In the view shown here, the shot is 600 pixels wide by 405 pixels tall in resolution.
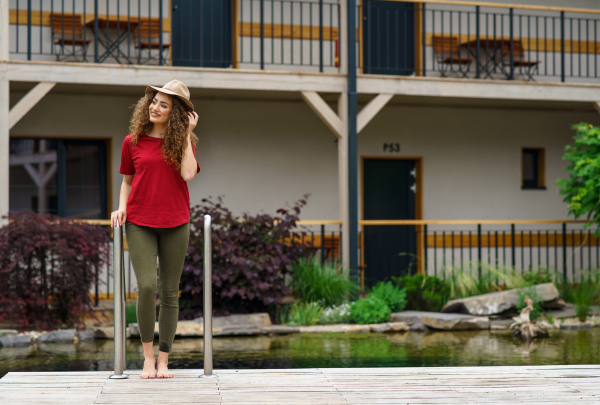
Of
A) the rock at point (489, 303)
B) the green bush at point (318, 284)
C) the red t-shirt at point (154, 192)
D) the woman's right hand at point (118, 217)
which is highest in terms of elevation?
the red t-shirt at point (154, 192)

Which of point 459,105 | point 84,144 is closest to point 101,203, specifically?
point 84,144

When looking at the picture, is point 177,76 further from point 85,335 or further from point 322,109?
point 85,335

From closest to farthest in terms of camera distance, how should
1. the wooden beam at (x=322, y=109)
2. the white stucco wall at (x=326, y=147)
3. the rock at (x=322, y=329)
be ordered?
1. the rock at (x=322, y=329)
2. the wooden beam at (x=322, y=109)
3. the white stucco wall at (x=326, y=147)

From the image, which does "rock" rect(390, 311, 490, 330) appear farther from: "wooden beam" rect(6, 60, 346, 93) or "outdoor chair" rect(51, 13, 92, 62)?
"outdoor chair" rect(51, 13, 92, 62)

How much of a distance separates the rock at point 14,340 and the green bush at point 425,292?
14.3ft

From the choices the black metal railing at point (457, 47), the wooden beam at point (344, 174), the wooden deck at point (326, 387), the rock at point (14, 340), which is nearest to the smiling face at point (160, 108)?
the wooden deck at point (326, 387)

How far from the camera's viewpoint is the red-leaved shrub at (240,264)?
7453 mm

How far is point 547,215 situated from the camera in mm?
11602

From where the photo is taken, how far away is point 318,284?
26.8 feet

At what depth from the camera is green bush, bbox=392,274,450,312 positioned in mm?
8523

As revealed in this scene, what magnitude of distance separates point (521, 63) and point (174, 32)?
5614 millimetres

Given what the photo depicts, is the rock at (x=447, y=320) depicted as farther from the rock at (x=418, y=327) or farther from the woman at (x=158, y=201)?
the woman at (x=158, y=201)

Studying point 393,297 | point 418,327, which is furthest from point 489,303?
point 393,297

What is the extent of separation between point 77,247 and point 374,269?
5.45 m
